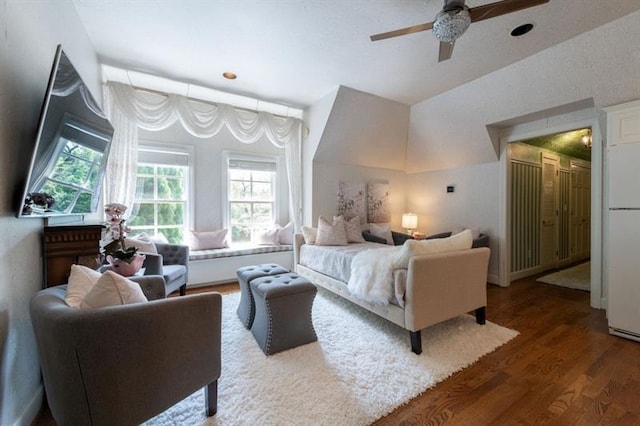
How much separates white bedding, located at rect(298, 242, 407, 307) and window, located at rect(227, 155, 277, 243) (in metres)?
1.15

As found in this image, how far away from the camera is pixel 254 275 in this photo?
246 centimetres

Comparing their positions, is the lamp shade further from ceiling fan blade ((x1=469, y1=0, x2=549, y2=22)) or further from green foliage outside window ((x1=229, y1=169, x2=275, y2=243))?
ceiling fan blade ((x1=469, y1=0, x2=549, y2=22))

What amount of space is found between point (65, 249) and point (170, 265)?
1.43 m

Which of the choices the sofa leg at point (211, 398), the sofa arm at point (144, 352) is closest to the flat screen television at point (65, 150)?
the sofa arm at point (144, 352)

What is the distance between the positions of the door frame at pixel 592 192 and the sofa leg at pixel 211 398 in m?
4.09

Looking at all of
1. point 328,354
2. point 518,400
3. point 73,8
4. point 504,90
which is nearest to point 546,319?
point 518,400

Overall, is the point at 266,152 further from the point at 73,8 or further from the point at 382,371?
the point at 382,371

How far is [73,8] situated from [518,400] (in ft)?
14.3

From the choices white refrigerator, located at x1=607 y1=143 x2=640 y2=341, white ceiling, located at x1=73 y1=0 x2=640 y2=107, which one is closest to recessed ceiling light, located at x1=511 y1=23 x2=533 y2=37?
white ceiling, located at x1=73 y1=0 x2=640 y2=107

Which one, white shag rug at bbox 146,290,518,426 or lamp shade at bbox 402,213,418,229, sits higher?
lamp shade at bbox 402,213,418,229

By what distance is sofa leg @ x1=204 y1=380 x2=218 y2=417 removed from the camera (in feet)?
4.74

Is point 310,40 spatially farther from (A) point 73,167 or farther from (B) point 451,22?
(A) point 73,167

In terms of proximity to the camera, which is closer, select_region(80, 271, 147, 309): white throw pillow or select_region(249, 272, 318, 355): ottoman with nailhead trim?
select_region(80, 271, 147, 309): white throw pillow

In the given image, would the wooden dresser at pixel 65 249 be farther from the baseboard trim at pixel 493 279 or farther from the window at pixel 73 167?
the baseboard trim at pixel 493 279
